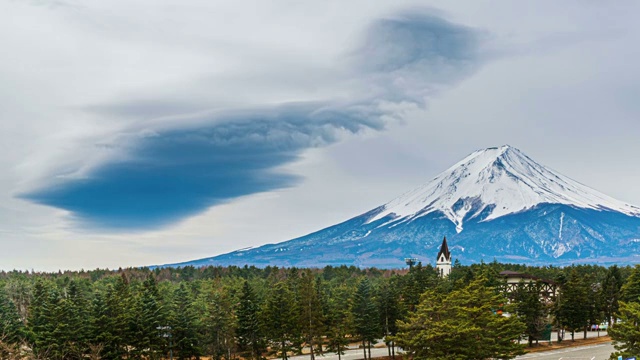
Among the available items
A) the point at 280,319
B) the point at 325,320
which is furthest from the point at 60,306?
the point at 325,320

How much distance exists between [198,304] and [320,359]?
15.9 metres

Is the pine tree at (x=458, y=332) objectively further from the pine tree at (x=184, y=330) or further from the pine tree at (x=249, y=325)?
the pine tree at (x=184, y=330)

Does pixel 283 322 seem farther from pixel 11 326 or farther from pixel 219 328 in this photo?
pixel 11 326

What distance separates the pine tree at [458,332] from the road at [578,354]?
15.1m

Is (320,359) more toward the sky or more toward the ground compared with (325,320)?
more toward the ground

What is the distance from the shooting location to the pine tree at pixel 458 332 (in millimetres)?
44250

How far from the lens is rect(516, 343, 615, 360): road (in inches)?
2472

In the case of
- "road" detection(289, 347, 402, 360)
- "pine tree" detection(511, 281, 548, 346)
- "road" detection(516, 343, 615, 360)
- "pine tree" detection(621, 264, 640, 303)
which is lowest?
"road" detection(289, 347, 402, 360)

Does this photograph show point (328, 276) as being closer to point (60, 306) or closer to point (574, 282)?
point (574, 282)

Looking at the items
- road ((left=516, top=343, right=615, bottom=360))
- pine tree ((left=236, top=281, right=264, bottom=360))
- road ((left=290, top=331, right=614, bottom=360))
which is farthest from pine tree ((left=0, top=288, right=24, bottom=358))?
road ((left=516, top=343, right=615, bottom=360))

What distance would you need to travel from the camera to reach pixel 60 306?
57.9 m

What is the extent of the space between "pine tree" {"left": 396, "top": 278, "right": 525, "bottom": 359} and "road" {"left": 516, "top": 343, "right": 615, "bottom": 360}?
15105mm

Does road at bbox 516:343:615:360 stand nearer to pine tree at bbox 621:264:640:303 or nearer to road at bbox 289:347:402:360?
pine tree at bbox 621:264:640:303

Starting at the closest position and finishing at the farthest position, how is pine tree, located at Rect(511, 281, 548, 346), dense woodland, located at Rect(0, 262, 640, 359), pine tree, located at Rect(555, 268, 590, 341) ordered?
dense woodland, located at Rect(0, 262, 640, 359), pine tree, located at Rect(511, 281, 548, 346), pine tree, located at Rect(555, 268, 590, 341)
